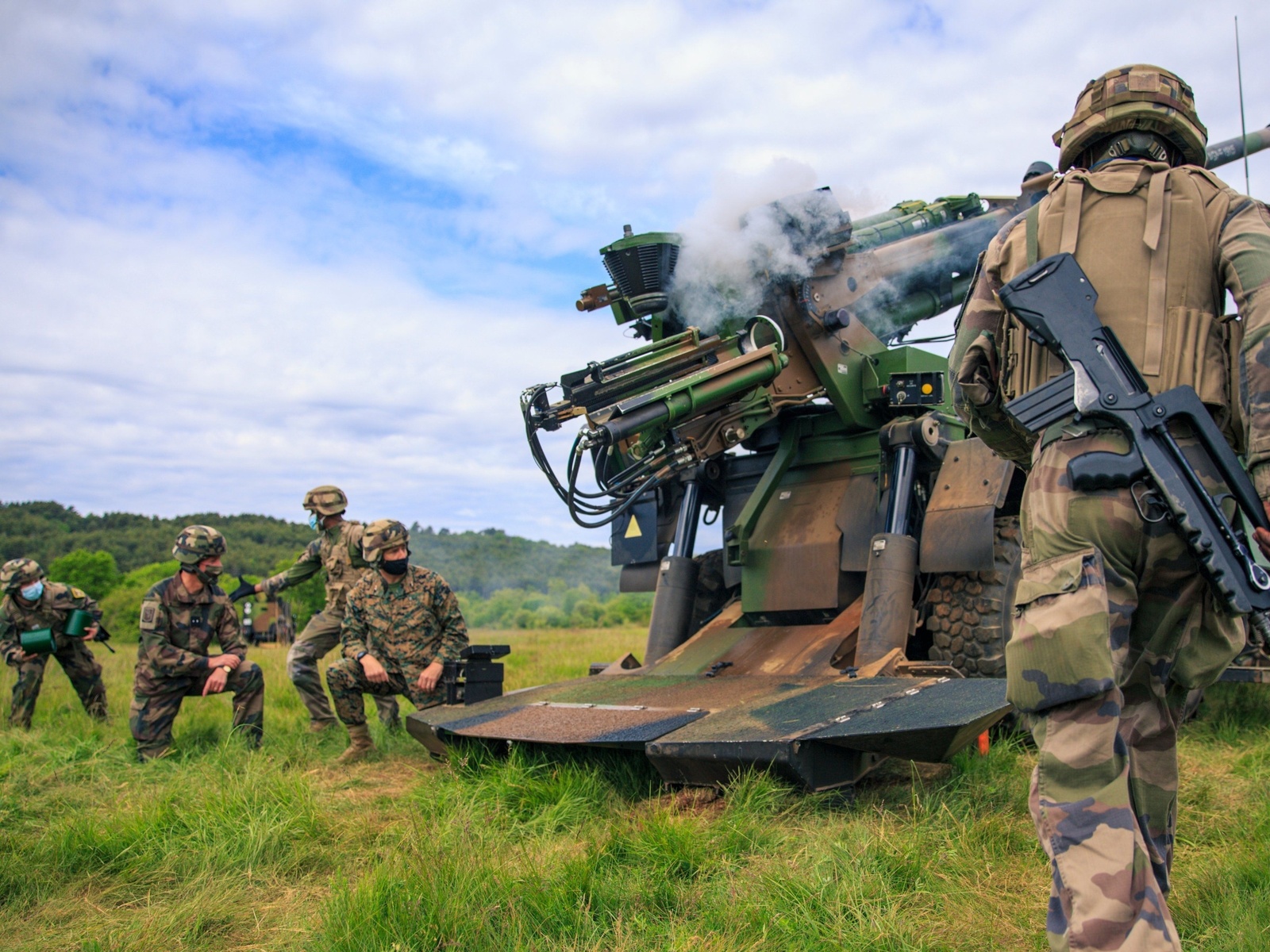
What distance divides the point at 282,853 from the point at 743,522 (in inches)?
132

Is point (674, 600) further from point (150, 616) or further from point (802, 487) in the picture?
point (150, 616)

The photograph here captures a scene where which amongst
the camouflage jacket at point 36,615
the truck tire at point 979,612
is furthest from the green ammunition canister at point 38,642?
the truck tire at point 979,612

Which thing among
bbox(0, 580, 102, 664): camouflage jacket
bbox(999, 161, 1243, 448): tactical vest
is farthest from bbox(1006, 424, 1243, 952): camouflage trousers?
bbox(0, 580, 102, 664): camouflage jacket

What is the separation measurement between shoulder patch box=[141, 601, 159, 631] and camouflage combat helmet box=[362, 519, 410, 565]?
50.4 inches

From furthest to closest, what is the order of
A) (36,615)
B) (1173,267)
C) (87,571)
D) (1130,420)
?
(87,571) → (36,615) → (1173,267) → (1130,420)

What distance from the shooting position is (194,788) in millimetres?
4945

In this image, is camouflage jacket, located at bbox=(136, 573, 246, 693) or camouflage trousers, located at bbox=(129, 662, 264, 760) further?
camouflage jacket, located at bbox=(136, 573, 246, 693)

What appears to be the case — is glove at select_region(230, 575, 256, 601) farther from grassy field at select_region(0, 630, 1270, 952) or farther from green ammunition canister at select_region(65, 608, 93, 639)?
grassy field at select_region(0, 630, 1270, 952)

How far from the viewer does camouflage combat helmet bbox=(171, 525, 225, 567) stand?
6832 mm

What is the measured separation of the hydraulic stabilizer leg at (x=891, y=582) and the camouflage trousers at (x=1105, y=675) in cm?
264

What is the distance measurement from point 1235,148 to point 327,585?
22.3ft

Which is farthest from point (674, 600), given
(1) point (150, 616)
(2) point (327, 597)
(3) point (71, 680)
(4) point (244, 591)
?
(3) point (71, 680)

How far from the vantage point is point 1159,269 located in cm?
273

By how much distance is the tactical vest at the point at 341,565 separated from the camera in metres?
7.88
